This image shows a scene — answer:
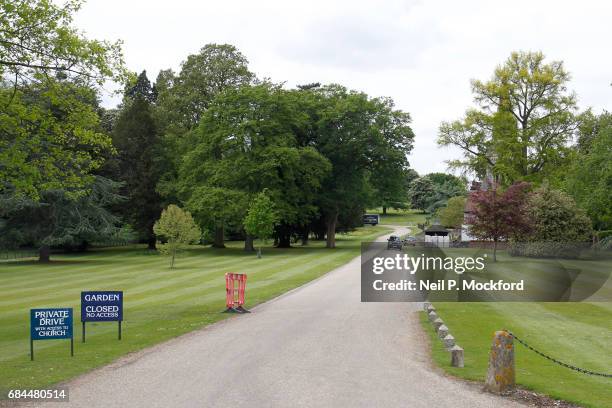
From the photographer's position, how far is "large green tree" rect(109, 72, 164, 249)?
6531cm

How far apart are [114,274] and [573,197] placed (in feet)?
109

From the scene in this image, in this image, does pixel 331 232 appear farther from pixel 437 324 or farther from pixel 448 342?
pixel 448 342

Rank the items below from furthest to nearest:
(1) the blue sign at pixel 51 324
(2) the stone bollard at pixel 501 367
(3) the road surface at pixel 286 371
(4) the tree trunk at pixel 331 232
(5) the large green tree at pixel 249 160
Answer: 1. (4) the tree trunk at pixel 331 232
2. (5) the large green tree at pixel 249 160
3. (1) the blue sign at pixel 51 324
4. (2) the stone bollard at pixel 501 367
5. (3) the road surface at pixel 286 371

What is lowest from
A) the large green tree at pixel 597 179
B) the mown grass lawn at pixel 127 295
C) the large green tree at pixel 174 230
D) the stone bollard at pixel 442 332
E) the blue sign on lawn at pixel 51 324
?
the mown grass lawn at pixel 127 295

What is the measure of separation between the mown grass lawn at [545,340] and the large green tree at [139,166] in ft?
161

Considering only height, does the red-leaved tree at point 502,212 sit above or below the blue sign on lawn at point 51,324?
above

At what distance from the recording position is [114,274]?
3903 cm

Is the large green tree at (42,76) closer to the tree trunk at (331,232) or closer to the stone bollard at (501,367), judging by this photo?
the stone bollard at (501,367)

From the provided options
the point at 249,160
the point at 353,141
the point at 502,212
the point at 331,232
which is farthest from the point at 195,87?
the point at 502,212

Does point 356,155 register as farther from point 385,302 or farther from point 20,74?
point 20,74

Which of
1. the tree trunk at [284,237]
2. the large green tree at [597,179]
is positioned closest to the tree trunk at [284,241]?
the tree trunk at [284,237]

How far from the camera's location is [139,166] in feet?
214

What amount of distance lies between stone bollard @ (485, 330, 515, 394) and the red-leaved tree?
28.6m

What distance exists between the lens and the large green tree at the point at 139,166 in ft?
214
